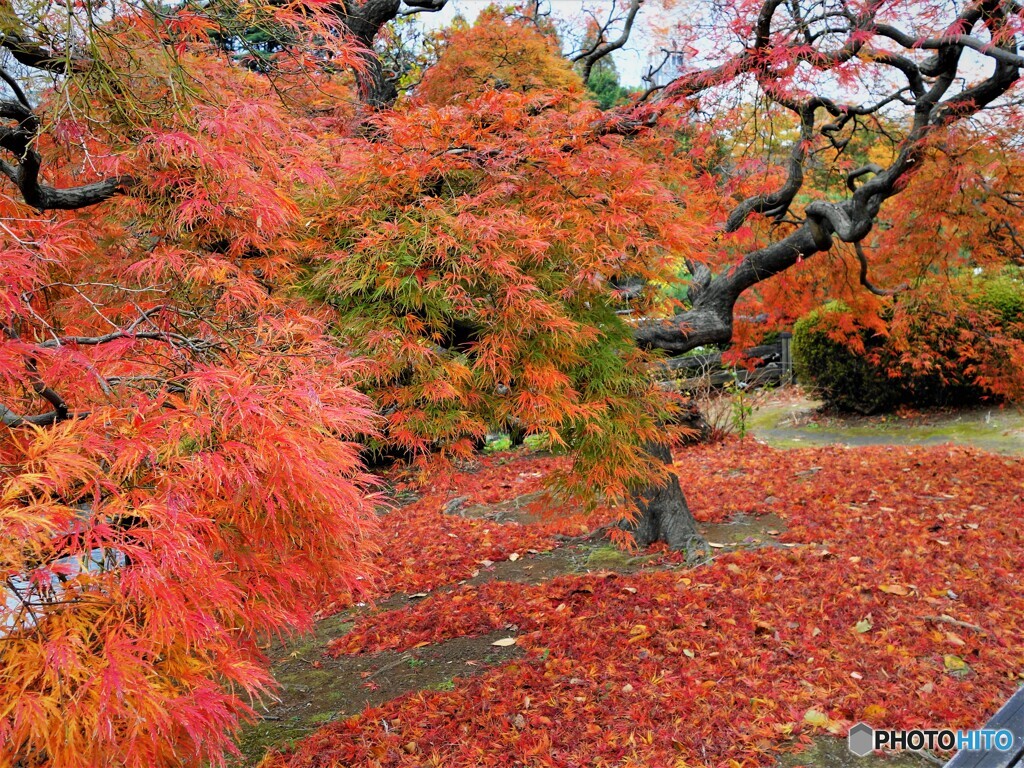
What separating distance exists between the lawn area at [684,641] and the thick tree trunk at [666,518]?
147mm

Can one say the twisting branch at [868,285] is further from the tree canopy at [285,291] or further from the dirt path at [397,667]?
the dirt path at [397,667]

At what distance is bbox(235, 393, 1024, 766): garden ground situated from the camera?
2.65 metres

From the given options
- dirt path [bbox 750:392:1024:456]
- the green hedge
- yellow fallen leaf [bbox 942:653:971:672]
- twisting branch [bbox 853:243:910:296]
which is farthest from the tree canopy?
dirt path [bbox 750:392:1024:456]

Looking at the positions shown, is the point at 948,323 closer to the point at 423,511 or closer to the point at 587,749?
the point at 423,511

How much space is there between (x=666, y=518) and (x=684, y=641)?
4.95 feet

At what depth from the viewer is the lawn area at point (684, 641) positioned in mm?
2648

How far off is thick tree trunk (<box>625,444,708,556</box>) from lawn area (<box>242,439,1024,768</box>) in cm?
15

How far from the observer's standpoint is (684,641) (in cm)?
334

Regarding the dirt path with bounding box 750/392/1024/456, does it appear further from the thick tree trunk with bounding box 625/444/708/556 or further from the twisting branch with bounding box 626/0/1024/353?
the thick tree trunk with bounding box 625/444/708/556

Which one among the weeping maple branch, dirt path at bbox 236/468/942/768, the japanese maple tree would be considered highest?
the weeping maple branch

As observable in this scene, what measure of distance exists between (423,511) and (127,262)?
15.7 ft

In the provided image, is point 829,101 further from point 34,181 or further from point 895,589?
point 34,181

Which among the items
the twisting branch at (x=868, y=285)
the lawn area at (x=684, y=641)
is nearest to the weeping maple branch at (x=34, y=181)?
the lawn area at (x=684, y=641)

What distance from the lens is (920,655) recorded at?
3.03 m
